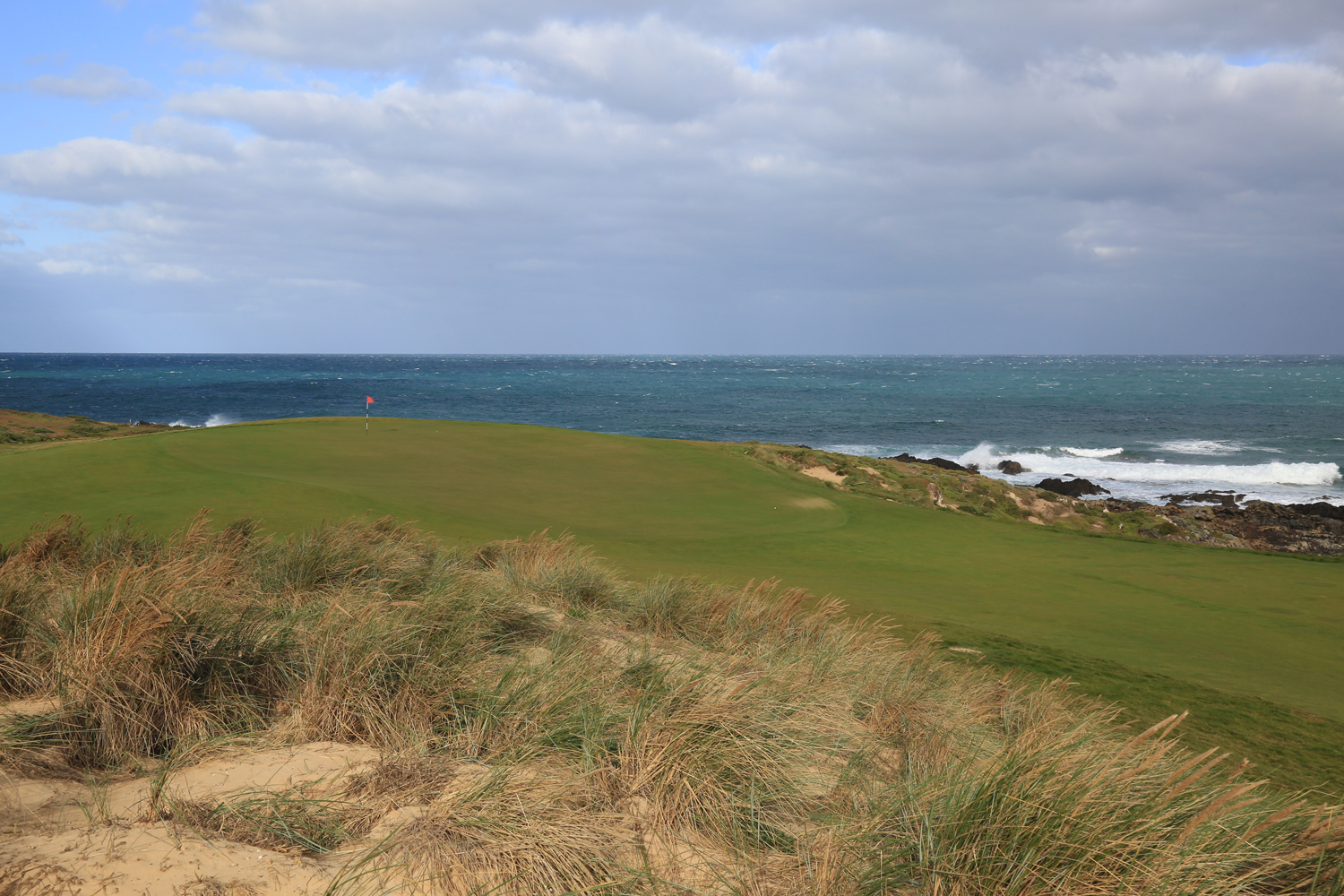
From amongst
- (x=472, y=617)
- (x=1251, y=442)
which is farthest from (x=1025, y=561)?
(x=1251, y=442)

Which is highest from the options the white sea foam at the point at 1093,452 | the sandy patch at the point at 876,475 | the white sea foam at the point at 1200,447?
the sandy patch at the point at 876,475

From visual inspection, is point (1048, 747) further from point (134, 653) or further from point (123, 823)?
point (134, 653)

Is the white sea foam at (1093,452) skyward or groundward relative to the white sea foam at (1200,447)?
groundward

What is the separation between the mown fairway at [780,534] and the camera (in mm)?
6945

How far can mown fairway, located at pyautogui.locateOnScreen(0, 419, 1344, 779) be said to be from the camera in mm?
6945

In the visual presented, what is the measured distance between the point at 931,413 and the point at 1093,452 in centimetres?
2049

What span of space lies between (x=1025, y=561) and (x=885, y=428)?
41.9 meters

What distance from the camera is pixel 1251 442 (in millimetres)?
41312

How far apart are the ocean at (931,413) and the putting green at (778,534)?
19013 millimetres

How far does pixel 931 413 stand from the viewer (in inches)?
2333

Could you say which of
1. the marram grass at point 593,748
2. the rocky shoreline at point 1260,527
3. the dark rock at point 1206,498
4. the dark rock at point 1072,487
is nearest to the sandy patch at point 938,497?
the rocky shoreline at point 1260,527

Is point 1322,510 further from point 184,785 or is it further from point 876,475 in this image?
point 184,785

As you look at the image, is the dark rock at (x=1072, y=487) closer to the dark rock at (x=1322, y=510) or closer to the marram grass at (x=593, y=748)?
the dark rock at (x=1322, y=510)

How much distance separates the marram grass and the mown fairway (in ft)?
8.33
